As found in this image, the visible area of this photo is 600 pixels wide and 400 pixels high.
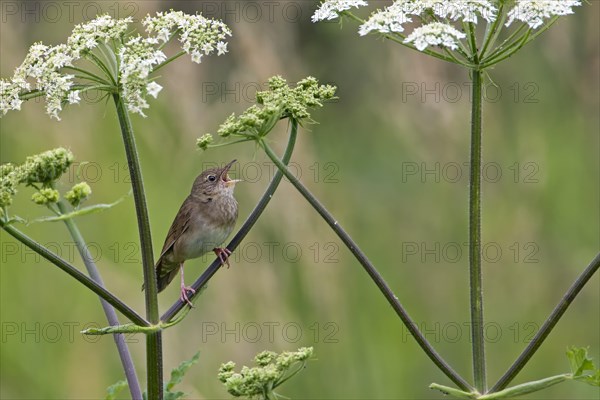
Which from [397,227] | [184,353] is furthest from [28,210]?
[397,227]

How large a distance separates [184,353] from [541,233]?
2.64 metres

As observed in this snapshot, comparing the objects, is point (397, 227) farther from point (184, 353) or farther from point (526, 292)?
point (184, 353)

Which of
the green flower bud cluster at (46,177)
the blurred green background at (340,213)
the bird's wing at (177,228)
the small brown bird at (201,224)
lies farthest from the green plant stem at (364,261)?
the blurred green background at (340,213)

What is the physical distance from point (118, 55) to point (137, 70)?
0.15 metres

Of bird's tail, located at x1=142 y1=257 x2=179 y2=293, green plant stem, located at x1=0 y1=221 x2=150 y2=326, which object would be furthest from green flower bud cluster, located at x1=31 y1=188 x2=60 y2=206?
bird's tail, located at x1=142 y1=257 x2=179 y2=293

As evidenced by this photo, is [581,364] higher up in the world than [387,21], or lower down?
lower down

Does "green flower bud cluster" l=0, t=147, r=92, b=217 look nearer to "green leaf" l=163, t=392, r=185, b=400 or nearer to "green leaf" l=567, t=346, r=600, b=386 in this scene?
"green leaf" l=163, t=392, r=185, b=400

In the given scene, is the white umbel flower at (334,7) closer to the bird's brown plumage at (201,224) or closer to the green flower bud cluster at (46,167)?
the green flower bud cluster at (46,167)

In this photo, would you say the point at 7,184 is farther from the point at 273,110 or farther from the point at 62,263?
the point at 273,110

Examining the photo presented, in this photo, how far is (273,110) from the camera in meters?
3.79

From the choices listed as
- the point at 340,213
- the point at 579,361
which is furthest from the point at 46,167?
the point at 340,213

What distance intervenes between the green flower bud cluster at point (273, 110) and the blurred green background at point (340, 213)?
290cm

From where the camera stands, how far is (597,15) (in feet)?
24.1

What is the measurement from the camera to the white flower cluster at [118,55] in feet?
11.9
